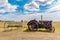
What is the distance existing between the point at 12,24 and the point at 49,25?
714cm

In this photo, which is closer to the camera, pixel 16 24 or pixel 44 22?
pixel 44 22

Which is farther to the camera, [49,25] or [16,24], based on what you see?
[16,24]

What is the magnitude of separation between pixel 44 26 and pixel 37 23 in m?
1.37

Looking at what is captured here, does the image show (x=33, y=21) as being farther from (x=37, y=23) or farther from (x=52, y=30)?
(x=52, y=30)

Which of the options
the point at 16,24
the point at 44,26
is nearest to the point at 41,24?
the point at 44,26

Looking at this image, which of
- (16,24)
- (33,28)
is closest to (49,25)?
(33,28)

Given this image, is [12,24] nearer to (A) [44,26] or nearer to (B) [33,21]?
(B) [33,21]

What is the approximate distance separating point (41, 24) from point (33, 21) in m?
1.56

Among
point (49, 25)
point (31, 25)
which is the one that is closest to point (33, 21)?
point (31, 25)

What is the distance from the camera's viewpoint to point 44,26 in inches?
1144

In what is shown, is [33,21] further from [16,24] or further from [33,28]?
[16,24]

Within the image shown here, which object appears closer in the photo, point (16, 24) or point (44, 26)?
point (44, 26)

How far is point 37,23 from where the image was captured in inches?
1156

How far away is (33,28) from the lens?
1158 inches
